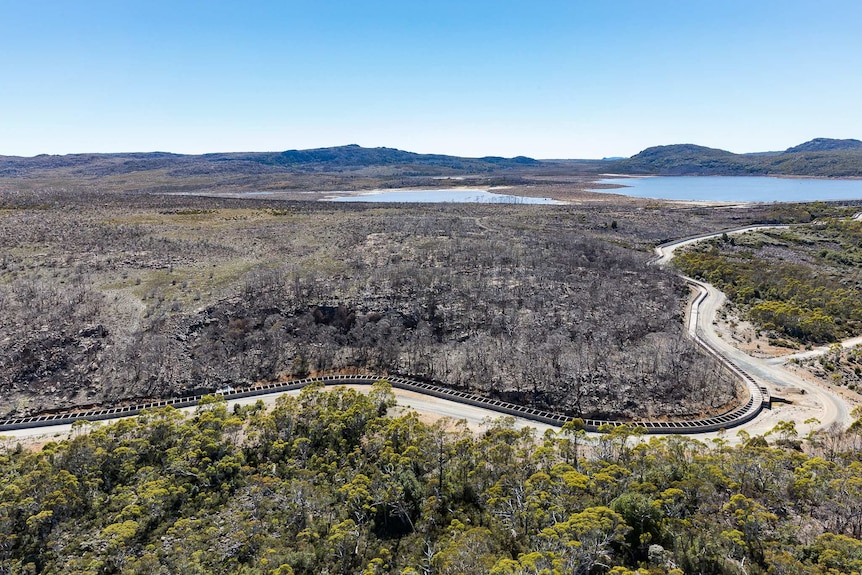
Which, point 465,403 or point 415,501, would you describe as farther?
point 465,403

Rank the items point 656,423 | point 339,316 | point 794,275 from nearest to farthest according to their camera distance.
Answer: point 656,423
point 339,316
point 794,275

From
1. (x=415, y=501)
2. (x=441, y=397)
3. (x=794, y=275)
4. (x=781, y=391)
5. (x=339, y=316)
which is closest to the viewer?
(x=415, y=501)

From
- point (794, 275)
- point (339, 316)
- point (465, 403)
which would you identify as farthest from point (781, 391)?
point (339, 316)

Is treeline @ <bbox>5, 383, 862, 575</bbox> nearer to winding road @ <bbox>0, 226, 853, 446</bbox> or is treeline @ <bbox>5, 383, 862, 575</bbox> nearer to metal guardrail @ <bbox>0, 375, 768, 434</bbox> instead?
winding road @ <bbox>0, 226, 853, 446</bbox>

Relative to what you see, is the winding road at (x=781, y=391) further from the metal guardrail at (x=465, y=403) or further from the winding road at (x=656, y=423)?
the metal guardrail at (x=465, y=403)

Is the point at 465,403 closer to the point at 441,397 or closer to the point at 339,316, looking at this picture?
the point at 441,397

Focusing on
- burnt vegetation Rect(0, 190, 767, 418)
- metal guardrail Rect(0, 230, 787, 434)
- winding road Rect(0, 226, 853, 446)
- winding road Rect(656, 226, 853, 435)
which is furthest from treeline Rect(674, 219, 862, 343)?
metal guardrail Rect(0, 230, 787, 434)

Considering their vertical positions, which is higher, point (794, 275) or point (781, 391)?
point (794, 275)
